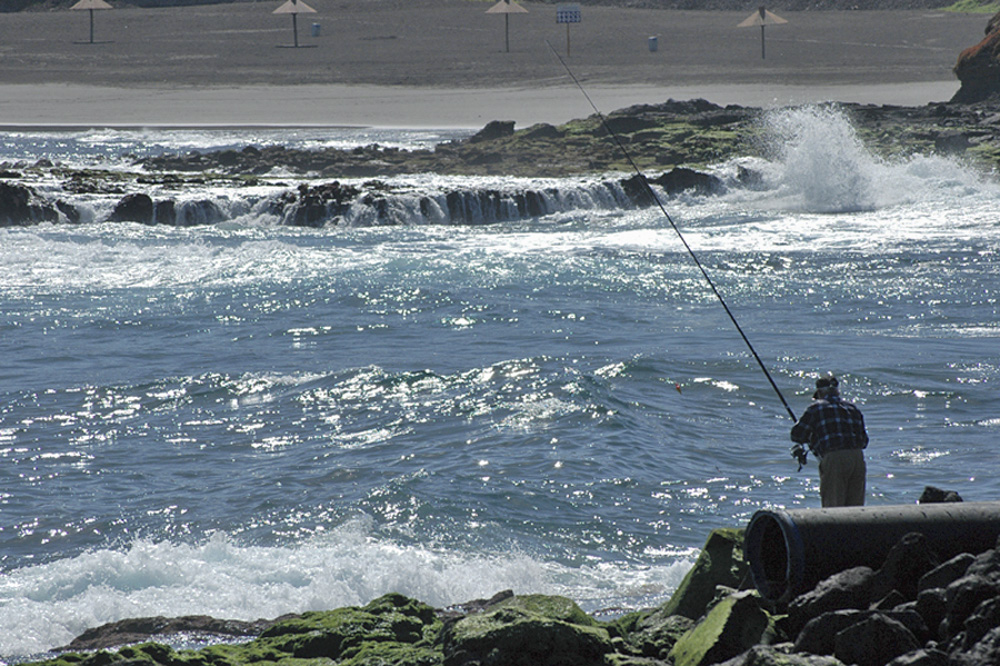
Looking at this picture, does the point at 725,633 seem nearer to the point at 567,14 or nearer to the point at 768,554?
the point at 768,554

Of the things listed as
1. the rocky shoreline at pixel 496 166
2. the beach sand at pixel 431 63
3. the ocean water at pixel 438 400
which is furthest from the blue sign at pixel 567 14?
the ocean water at pixel 438 400

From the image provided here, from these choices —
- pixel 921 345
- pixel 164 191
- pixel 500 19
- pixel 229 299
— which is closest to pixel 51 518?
pixel 229 299

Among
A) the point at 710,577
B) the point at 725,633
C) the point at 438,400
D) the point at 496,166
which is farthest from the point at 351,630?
the point at 496,166

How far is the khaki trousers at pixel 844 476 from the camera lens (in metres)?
6.28

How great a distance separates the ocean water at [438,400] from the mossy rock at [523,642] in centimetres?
162

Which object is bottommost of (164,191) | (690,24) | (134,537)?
(134,537)

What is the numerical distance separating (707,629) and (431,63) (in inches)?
1661

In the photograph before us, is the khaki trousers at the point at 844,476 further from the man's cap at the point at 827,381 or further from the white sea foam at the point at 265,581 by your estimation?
the white sea foam at the point at 265,581

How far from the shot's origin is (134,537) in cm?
799

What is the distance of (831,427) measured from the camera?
6297 mm

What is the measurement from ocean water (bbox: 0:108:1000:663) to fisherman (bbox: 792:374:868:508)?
51.1 inches

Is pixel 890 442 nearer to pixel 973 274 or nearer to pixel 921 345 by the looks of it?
pixel 921 345

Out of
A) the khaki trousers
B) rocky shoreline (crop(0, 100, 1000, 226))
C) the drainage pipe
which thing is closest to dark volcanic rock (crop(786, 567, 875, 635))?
the drainage pipe

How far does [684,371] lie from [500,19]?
42.9m
